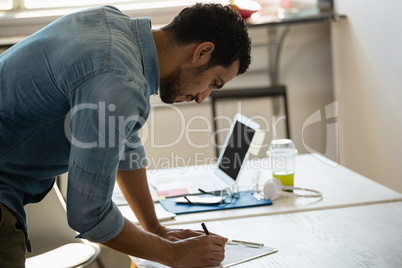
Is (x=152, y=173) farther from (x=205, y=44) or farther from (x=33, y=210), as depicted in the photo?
(x=205, y=44)

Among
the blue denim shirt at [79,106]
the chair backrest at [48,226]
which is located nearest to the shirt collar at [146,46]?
the blue denim shirt at [79,106]

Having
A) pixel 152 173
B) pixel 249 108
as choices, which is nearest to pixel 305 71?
pixel 249 108

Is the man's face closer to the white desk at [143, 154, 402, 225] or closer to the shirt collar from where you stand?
the shirt collar

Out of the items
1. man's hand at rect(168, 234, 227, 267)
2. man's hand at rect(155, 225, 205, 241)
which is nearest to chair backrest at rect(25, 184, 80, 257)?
man's hand at rect(155, 225, 205, 241)

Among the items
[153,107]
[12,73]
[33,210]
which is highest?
[12,73]

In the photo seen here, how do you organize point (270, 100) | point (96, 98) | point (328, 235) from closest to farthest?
1. point (96, 98)
2. point (328, 235)
3. point (270, 100)

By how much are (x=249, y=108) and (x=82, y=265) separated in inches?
74.3

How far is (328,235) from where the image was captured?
1587mm

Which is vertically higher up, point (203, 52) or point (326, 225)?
point (203, 52)

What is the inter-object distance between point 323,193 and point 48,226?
1.08 meters

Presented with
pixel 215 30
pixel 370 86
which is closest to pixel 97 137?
pixel 215 30

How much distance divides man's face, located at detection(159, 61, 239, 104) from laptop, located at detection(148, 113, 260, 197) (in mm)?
562

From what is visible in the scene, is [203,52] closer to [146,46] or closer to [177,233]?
[146,46]

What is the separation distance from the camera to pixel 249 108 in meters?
3.74
